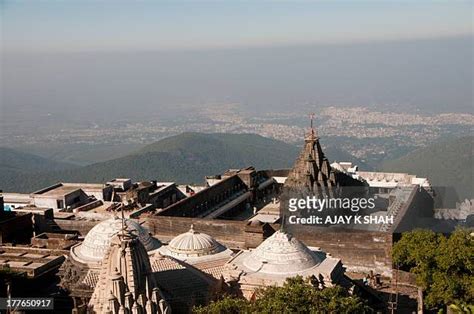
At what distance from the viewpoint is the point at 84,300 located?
82.9ft

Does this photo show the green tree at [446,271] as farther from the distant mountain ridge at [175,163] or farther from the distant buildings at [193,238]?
the distant mountain ridge at [175,163]

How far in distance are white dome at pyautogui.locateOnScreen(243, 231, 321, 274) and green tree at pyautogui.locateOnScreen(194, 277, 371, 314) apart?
3.28 metres

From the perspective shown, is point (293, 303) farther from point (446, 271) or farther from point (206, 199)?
point (206, 199)

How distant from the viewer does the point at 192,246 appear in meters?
29.1

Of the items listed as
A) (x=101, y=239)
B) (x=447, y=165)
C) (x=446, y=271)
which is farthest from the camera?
(x=447, y=165)

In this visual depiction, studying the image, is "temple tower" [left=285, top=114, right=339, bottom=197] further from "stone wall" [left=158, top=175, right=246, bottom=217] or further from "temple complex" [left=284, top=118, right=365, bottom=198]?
"stone wall" [left=158, top=175, right=246, bottom=217]

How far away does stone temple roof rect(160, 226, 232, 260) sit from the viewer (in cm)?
2895

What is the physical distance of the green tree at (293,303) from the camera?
21.2 meters

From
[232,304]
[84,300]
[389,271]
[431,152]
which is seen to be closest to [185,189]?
[389,271]

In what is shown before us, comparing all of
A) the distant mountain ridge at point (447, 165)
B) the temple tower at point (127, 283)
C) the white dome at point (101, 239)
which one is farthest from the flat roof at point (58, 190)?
the distant mountain ridge at point (447, 165)

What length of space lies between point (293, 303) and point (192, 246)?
349 inches

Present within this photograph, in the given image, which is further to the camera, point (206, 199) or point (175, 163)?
point (175, 163)

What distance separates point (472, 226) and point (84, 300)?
3537cm

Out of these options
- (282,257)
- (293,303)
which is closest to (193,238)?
(282,257)
